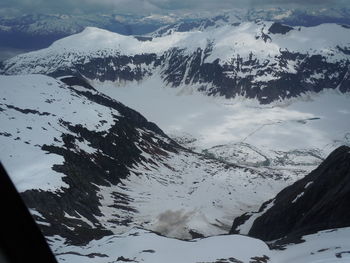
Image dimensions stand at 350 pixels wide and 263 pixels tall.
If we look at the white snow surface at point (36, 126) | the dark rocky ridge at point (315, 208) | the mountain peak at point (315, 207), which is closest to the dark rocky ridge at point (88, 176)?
the white snow surface at point (36, 126)

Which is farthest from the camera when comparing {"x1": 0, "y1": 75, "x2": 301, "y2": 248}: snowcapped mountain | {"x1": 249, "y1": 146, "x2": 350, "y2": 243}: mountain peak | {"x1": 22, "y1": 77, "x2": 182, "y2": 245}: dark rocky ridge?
{"x1": 0, "y1": 75, "x2": 301, "y2": 248}: snowcapped mountain

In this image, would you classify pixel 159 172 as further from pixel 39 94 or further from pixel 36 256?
pixel 36 256

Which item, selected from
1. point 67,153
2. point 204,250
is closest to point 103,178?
point 67,153

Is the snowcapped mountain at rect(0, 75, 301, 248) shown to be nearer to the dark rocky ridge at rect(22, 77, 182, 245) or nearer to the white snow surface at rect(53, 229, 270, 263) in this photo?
the dark rocky ridge at rect(22, 77, 182, 245)

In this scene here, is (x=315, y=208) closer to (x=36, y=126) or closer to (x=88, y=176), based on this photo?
(x=88, y=176)

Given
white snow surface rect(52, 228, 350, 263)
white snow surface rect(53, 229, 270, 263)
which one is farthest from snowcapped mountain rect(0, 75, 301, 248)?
white snow surface rect(52, 228, 350, 263)

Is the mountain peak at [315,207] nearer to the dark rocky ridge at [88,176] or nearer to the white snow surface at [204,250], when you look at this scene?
the white snow surface at [204,250]

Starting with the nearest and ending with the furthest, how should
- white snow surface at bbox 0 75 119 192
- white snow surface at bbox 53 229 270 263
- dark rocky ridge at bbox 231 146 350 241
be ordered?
white snow surface at bbox 53 229 270 263, dark rocky ridge at bbox 231 146 350 241, white snow surface at bbox 0 75 119 192
